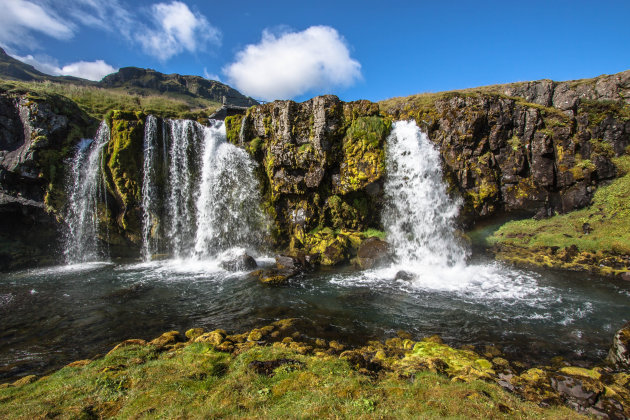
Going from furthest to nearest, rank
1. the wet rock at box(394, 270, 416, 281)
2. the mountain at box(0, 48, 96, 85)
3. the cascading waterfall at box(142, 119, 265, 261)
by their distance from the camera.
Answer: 1. the mountain at box(0, 48, 96, 85)
2. the cascading waterfall at box(142, 119, 265, 261)
3. the wet rock at box(394, 270, 416, 281)

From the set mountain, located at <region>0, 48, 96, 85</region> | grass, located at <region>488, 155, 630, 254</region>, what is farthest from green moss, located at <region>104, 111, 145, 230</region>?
mountain, located at <region>0, 48, 96, 85</region>

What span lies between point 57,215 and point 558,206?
4032 centimetres

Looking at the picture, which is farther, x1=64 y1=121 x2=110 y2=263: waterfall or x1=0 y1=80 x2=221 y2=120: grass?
x1=0 y1=80 x2=221 y2=120: grass

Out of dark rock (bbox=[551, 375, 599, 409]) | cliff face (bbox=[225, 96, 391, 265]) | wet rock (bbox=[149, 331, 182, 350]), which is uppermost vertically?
cliff face (bbox=[225, 96, 391, 265])

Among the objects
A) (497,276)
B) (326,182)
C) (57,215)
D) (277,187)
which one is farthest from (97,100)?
(497,276)

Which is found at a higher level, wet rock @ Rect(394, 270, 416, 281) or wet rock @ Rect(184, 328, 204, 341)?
wet rock @ Rect(394, 270, 416, 281)

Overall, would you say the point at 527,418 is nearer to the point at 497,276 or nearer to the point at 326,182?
the point at 497,276

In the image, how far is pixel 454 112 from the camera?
23.5 metres

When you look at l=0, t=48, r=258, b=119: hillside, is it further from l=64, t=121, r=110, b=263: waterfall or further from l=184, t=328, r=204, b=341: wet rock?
l=184, t=328, r=204, b=341: wet rock

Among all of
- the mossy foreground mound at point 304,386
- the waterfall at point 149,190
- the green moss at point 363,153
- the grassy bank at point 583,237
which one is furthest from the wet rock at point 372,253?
the waterfall at point 149,190

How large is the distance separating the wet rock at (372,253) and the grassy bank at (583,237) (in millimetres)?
8248

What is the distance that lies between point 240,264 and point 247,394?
582 inches

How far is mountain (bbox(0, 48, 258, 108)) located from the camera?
275 feet

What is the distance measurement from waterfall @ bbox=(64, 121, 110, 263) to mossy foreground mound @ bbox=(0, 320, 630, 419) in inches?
793
